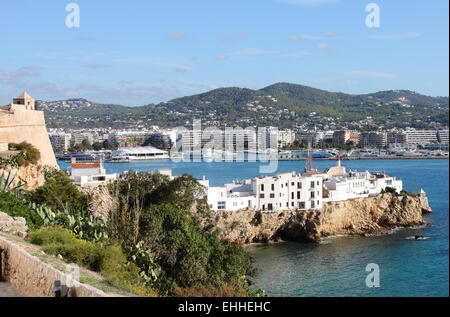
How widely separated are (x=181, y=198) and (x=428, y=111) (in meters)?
118

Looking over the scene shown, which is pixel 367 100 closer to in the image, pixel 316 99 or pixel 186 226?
pixel 316 99

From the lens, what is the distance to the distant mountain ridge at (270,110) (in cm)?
12662

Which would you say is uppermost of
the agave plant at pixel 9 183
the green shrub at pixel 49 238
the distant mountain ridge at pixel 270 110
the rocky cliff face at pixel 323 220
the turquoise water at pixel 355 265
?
the distant mountain ridge at pixel 270 110

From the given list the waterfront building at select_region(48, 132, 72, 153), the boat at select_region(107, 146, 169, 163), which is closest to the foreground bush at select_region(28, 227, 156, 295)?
the boat at select_region(107, 146, 169, 163)

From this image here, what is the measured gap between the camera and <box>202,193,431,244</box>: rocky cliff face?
24.2 metres

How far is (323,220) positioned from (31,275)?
21.0 m

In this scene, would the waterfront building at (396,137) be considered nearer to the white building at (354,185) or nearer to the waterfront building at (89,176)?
the white building at (354,185)

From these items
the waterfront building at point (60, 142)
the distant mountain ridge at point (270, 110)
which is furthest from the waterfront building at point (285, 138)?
the waterfront building at point (60, 142)

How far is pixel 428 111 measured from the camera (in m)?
127

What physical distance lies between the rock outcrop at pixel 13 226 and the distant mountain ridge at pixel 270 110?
108m

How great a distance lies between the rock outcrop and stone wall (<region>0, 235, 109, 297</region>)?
198 cm

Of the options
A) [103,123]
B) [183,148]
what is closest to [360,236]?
[183,148]

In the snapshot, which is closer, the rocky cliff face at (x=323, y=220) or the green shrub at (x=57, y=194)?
the green shrub at (x=57, y=194)
